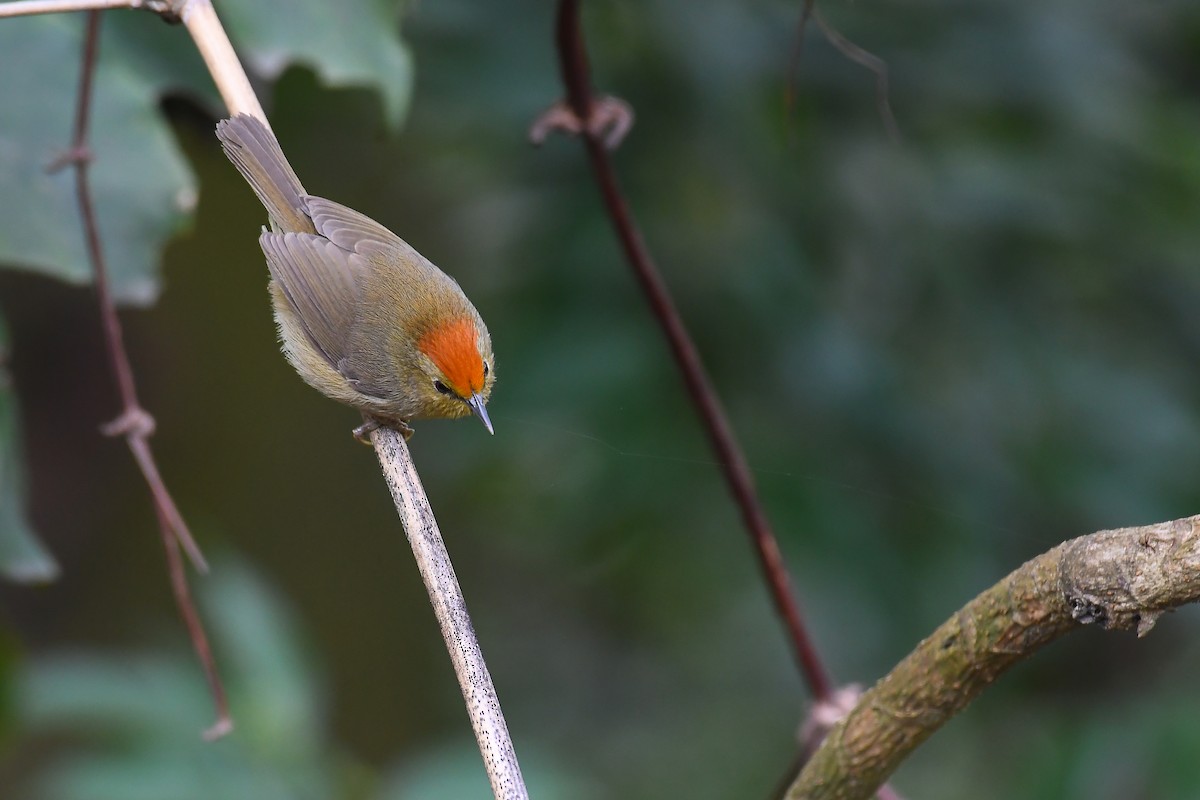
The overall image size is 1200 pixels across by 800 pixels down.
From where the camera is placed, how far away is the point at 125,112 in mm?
2348

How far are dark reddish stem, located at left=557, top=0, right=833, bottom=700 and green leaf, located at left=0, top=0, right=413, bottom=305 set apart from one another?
34cm

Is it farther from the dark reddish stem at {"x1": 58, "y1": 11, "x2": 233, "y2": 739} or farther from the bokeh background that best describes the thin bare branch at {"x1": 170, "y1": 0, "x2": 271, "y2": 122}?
the bokeh background

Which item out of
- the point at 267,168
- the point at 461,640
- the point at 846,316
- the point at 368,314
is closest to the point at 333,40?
the point at 267,168

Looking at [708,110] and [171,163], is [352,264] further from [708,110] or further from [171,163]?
[708,110]

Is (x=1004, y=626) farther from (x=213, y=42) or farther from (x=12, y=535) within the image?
(x=12, y=535)

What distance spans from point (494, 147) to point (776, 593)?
174 centimetres

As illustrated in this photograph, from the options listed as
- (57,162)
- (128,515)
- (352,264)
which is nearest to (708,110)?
(352,264)

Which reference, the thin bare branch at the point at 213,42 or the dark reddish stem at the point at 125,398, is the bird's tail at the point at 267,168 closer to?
the thin bare branch at the point at 213,42

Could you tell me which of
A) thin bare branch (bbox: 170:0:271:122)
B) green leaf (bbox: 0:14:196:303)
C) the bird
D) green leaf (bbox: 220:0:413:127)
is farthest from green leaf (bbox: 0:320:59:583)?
thin bare branch (bbox: 170:0:271:122)

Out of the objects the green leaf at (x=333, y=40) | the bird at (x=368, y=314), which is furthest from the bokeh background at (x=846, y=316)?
the bird at (x=368, y=314)

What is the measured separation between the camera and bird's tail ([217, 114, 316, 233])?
70.6 inches

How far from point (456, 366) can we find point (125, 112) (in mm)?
926

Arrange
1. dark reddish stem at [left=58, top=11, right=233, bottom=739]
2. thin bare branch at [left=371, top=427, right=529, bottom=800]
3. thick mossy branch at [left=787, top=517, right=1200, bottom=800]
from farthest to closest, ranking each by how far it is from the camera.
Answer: dark reddish stem at [left=58, top=11, right=233, bottom=739], thin bare branch at [left=371, top=427, right=529, bottom=800], thick mossy branch at [left=787, top=517, right=1200, bottom=800]

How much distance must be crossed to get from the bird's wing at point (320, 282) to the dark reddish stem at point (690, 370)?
51cm
